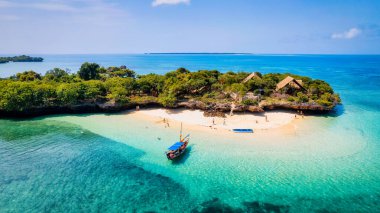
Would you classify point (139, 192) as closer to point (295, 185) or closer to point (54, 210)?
point (54, 210)

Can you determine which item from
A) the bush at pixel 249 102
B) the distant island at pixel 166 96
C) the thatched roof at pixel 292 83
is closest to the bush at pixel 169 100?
the distant island at pixel 166 96

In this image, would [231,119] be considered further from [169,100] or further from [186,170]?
[186,170]

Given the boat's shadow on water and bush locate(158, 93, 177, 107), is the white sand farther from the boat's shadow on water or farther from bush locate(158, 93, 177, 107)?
the boat's shadow on water

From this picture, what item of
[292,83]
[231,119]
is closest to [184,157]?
[231,119]

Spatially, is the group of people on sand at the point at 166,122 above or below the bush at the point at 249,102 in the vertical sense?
below

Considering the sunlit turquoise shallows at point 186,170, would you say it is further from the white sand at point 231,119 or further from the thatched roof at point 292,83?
the thatched roof at point 292,83

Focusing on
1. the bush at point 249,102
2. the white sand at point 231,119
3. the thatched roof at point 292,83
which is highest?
the thatched roof at point 292,83

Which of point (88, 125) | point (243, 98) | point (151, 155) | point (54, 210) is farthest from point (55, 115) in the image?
point (243, 98)
